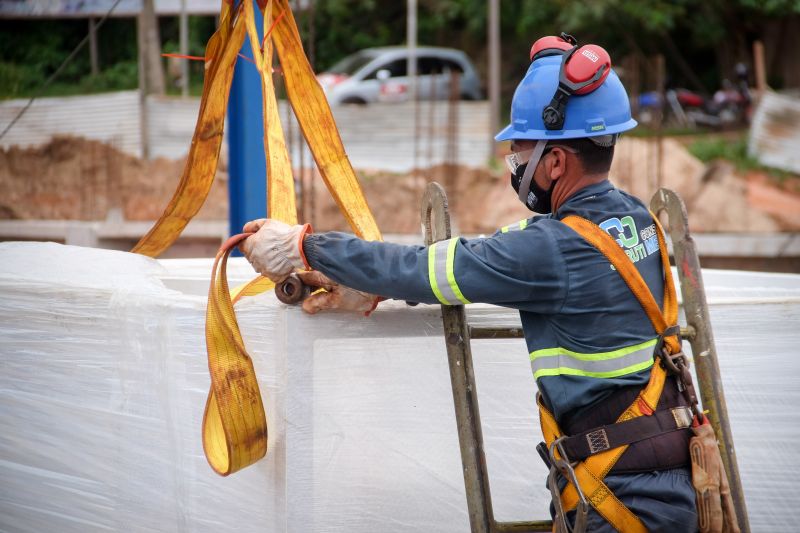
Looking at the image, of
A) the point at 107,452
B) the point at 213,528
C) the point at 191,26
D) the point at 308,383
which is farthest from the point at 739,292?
the point at 191,26

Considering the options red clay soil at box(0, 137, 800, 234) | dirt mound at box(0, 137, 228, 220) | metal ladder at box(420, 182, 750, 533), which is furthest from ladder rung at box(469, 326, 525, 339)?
dirt mound at box(0, 137, 228, 220)

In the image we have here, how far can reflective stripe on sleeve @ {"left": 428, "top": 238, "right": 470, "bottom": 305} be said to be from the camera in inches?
84.5

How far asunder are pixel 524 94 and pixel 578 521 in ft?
3.50

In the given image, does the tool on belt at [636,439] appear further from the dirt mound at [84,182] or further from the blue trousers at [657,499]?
the dirt mound at [84,182]

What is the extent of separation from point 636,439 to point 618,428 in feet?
0.17

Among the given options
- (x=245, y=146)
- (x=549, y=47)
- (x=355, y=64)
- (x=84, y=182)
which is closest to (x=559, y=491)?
(x=549, y=47)

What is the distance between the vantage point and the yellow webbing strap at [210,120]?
318 centimetres

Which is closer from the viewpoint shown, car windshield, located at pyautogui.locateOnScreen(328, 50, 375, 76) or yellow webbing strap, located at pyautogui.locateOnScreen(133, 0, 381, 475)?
yellow webbing strap, located at pyautogui.locateOnScreen(133, 0, 381, 475)

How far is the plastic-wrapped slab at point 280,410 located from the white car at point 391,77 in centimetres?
1717

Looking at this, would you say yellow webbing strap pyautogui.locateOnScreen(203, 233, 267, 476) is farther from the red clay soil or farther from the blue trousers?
the red clay soil

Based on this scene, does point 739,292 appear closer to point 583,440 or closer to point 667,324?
point 667,324

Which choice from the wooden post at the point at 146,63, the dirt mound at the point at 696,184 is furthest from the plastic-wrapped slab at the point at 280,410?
the wooden post at the point at 146,63

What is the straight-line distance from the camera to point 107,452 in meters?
2.95

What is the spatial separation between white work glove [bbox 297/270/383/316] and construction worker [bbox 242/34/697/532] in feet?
0.53
